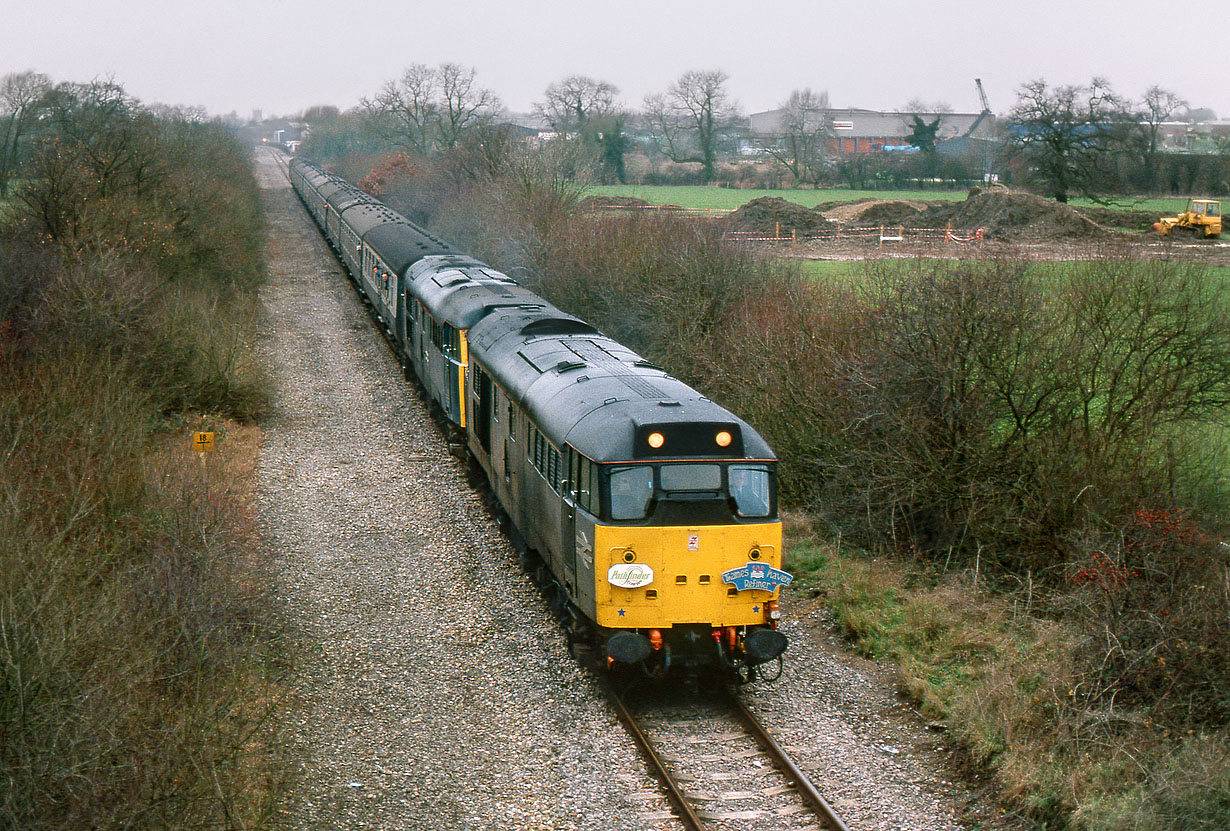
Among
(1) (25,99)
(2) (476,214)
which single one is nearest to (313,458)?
(2) (476,214)

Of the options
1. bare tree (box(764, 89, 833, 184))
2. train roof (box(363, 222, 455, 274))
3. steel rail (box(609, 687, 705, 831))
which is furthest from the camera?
bare tree (box(764, 89, 833, 184))

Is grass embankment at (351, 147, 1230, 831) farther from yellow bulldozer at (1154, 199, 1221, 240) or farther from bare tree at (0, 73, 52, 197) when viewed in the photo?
yellow bulldozer at (1154, 199, 1221, 240)

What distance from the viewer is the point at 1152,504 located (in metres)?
14.2

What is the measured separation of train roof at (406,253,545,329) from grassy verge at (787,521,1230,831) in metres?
7.18

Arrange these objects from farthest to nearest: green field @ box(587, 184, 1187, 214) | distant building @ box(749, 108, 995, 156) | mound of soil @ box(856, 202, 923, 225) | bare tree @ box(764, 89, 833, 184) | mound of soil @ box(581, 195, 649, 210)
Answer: distant building @ box(749, 108, 995, 156)
bare tree @ box(764, 89, 833, 184)
green field @ box(587, 184, 1187, 214)
mound of soil @ box(856, 202, 923, 225)
mound of soil @ box(581, 195, 649, 210)

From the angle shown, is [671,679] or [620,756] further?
[671,679]

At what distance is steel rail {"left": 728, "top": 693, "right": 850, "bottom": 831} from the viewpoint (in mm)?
8773

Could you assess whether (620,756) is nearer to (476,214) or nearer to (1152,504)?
(1152,504)

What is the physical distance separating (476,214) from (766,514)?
32196 mm

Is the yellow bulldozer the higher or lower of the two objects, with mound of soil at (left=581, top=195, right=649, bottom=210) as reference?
lower

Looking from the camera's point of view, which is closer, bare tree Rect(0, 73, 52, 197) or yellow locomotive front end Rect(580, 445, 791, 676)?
yellow locomotive front end Rect(580, 445, 791, 676)

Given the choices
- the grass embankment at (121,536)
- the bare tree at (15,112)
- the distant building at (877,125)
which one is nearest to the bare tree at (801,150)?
the distant building at (877,125)

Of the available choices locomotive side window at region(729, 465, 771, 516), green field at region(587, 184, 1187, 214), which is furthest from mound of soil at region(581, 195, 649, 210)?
locomotive side window at region(729, 465, 771, 516)

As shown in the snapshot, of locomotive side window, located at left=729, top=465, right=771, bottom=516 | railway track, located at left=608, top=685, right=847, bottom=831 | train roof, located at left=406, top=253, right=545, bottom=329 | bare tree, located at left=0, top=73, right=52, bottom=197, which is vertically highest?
bare tree, located at left=0, top=73, right=52, bottom=197
